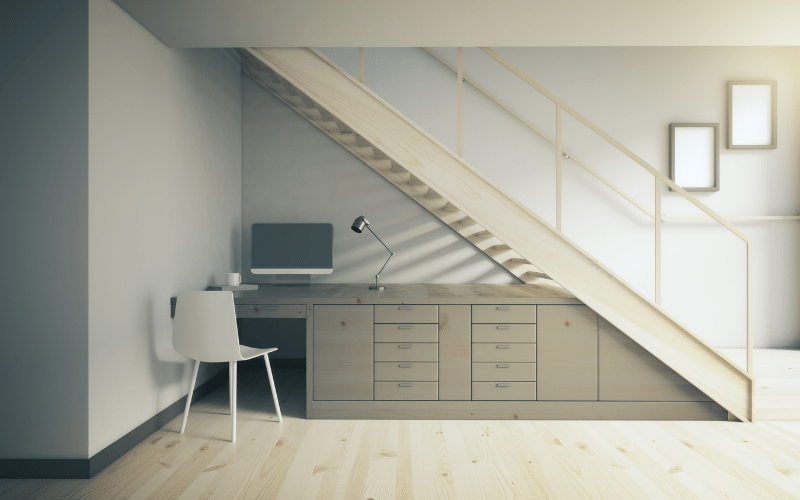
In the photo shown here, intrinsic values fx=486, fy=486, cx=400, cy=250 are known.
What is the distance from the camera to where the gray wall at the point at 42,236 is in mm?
2223

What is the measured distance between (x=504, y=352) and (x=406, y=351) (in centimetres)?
62

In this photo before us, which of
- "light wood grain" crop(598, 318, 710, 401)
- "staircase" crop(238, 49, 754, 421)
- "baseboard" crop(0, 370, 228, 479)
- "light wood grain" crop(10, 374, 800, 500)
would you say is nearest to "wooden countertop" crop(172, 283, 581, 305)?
"staircase" crop(238, 49, 754, 421)

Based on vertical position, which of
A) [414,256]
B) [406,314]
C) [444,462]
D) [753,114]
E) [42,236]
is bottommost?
[444,462]

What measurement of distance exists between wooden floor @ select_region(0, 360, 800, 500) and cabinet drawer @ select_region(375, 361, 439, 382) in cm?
26

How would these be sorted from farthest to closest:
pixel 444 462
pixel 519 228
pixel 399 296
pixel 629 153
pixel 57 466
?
pixel 399 296, pixel 519 228, pixel 629 153, pixel 444 462, pixel 57 466

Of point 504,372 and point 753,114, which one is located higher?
point 753,114

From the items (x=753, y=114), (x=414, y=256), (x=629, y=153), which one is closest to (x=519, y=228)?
(x=629, y=153)

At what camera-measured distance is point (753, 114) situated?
13.8 feet

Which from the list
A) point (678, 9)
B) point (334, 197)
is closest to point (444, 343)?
point (334, 197)

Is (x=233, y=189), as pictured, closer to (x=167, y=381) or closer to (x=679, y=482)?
(x=167, y=381)

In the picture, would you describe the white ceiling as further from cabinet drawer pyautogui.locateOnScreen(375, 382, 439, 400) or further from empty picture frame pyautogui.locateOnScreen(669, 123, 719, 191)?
cabinet drawer pyautogui.locateOnScreen(375, 382, 439, 400)

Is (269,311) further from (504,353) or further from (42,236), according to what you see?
(504,353)

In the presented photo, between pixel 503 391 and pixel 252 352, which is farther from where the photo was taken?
pixel 503 391

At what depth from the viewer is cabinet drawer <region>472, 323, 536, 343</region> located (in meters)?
3.06
